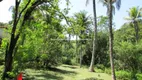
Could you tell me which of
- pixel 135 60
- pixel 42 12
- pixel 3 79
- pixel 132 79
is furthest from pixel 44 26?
pixel 135 60

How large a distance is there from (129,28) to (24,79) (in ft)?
125

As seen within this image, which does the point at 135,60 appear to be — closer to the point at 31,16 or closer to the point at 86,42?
the point at 31,16

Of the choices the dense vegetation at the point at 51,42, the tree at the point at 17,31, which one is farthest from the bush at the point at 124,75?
the tree at the point at 17,31

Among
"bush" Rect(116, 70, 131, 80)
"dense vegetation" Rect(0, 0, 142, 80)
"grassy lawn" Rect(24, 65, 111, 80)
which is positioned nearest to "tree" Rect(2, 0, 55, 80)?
"dense vegetation" Rect(0, 0, 142, 80)

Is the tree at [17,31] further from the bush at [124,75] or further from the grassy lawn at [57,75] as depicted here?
the bush at [124,75]

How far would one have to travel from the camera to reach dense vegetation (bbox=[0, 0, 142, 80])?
12062 millimetres

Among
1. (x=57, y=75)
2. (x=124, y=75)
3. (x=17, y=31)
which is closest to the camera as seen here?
(x=17, y=31)

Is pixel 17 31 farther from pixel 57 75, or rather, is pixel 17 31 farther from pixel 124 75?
pixel 124 75

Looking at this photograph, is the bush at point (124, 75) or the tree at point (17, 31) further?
the bush at point (124, 75)

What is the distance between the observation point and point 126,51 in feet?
72.8

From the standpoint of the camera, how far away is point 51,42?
23.8 meters

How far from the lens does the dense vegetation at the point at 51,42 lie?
39.6ft

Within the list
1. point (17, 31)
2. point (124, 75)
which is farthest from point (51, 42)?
point (17, 31)

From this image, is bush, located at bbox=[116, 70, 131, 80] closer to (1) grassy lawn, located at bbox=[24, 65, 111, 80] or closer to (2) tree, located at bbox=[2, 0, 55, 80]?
(1) grassy lawn, located at bbox=[24, 65, 111, 80]
